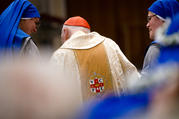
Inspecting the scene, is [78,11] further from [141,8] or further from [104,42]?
[104,42]

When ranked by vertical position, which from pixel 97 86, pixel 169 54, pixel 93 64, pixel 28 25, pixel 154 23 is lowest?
pixel 97 86

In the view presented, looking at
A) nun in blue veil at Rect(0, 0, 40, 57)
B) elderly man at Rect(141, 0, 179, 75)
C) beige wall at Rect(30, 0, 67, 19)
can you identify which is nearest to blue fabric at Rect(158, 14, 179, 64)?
nun in blue veil at Rect(0, 0, 40, 57)

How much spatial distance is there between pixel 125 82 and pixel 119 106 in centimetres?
245

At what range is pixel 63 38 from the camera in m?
3.79

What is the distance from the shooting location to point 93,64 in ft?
10.6

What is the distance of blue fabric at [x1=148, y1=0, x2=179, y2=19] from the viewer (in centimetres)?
309

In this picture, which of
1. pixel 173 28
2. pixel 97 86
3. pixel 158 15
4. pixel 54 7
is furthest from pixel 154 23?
pixel 54 7

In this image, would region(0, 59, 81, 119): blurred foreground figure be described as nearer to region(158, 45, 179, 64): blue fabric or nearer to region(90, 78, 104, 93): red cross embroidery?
region(158, 45, 179, 64): blue fabric

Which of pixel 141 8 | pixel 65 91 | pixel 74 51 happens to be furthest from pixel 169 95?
pixel 141 8

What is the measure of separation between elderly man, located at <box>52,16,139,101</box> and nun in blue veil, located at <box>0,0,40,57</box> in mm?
428

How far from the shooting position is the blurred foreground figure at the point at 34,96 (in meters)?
0.90

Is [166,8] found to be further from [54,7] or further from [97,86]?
[54,7]

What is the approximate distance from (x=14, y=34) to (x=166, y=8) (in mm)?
1461

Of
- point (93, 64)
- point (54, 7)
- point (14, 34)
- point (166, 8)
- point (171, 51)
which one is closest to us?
point (171, 51)
